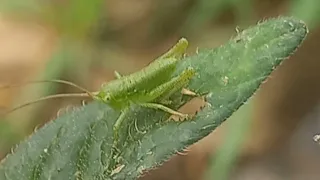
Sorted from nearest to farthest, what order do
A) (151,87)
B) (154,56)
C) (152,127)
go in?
(152,127) < (151,87) < (154,56)

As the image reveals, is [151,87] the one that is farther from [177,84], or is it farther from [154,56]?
[154,56]

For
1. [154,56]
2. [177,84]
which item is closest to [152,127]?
[177,84]

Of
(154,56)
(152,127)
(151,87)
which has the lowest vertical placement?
(152,127)

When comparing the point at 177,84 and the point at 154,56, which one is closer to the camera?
the point at 177,84

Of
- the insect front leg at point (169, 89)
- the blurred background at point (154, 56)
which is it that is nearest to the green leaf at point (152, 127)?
the insect front leg at point (169, 89)

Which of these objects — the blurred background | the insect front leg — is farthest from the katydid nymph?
the blurred background

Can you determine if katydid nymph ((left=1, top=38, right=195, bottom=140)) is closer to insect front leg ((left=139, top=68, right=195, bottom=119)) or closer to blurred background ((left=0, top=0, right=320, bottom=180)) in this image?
insect front leg ((left=139, top=68, right=195, bottom=119))
